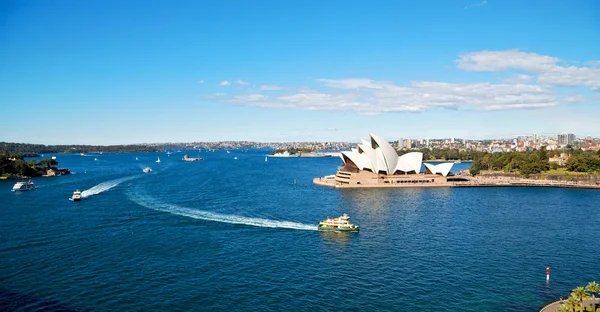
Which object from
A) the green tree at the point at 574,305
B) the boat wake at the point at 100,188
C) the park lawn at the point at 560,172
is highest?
the park lawn at the point at 560,172

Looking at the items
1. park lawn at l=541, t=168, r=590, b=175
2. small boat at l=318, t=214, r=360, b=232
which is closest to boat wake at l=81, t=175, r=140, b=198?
small boat at l=318, t=214, r=360, b=232

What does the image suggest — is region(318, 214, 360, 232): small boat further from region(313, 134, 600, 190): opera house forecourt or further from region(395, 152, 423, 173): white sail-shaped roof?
region(395, 152, 423, 173): white sail-shaped roof

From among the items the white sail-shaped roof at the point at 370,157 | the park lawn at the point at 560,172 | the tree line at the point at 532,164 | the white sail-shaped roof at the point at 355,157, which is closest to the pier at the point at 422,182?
the white sail-shaped roof at the point at 370,157

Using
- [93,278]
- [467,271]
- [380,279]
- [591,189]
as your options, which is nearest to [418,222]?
[467,271]

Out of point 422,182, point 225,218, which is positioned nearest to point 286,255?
point 225,218

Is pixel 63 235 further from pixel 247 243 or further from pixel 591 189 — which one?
pixel 591 189

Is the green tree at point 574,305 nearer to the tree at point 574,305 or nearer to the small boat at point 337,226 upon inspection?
the tree at point 574,305
